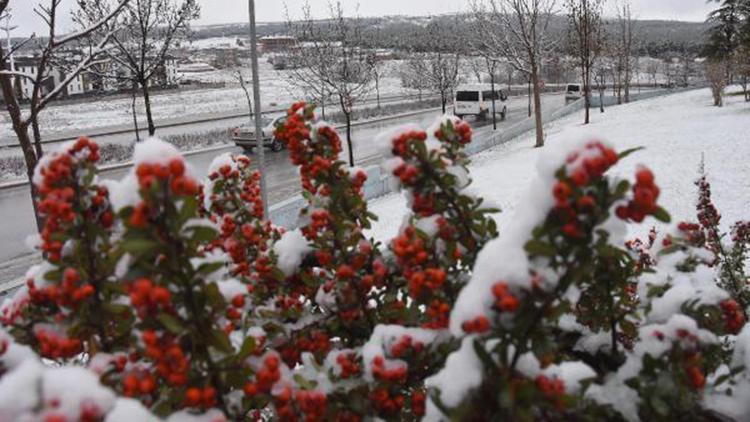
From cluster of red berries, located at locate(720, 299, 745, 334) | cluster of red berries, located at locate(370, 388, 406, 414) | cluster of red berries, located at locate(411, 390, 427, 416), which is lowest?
cluster of red berries, located at locate(411, 390, 427, 416)

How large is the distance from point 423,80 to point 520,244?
146 feet

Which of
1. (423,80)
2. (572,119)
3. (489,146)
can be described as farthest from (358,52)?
(423,80)

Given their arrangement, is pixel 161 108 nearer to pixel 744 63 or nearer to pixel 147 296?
pixel 744 63

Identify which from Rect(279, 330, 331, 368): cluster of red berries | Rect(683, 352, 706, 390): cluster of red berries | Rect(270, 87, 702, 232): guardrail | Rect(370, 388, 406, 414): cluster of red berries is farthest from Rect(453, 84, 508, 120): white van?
Rect(683, 352, 706, 390): cluster of red berries

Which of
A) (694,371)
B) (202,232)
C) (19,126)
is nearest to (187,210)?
(202,232)

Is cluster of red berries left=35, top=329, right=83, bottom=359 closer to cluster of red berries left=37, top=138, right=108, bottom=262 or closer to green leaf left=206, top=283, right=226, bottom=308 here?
cluster of red berries left=37, top=138, right=108, bottom=262

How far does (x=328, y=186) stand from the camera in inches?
102

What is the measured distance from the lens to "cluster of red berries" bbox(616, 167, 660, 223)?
1580mm

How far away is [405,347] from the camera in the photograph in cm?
203

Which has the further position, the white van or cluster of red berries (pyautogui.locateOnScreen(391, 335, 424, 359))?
the white van

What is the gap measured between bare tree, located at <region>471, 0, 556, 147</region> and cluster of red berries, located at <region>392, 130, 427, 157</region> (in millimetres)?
18799

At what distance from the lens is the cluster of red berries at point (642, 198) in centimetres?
158

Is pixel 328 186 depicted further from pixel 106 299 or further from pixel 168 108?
pixel 168 108

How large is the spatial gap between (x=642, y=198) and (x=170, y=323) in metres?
1.29
